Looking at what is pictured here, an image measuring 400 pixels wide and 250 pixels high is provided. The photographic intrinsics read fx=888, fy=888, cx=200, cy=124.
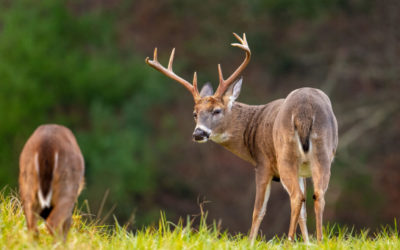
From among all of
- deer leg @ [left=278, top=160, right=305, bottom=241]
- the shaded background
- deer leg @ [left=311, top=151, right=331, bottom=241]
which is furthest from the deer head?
the shaded background

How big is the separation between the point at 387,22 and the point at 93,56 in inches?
333

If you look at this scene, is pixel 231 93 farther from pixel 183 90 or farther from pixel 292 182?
pixel 183 90

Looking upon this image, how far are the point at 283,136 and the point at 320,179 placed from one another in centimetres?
55

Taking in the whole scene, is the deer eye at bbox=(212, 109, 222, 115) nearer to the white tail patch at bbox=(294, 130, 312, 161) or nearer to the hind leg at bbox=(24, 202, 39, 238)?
the white tail patch at bbox=(294, 130, 312, 161)

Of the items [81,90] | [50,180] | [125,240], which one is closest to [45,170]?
[50,180]

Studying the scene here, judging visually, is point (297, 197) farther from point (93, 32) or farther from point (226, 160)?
point (93, 32)

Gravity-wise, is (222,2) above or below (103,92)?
above

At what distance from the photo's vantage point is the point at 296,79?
73.6ft

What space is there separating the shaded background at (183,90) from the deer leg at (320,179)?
11673mm

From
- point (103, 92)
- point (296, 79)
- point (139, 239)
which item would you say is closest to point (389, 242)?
point (139, 239)

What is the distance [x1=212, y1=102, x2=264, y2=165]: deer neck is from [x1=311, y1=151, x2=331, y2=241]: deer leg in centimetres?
154

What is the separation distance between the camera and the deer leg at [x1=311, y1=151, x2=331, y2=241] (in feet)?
21.9

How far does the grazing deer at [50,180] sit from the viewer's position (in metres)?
5.24

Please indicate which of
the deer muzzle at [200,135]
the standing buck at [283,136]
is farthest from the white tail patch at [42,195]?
the deer muzzle at [200,135]
